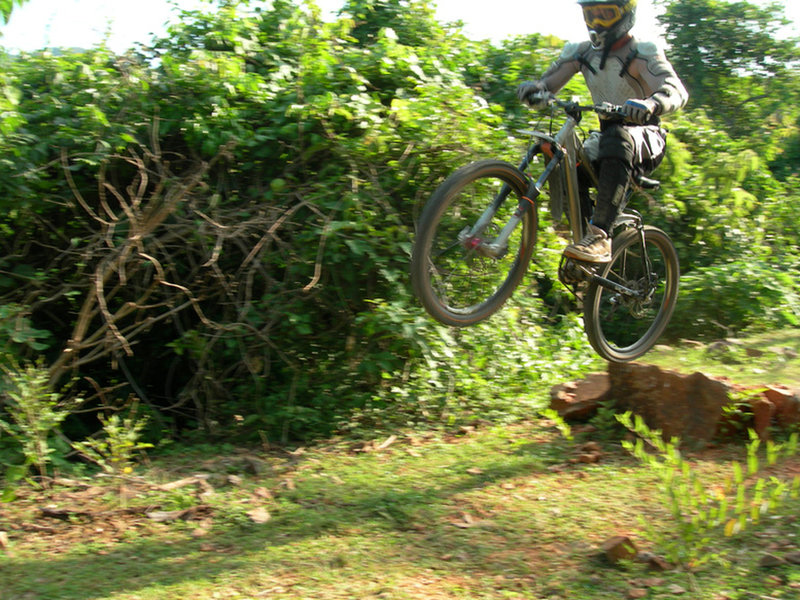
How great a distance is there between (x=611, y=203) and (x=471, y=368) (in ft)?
5.97

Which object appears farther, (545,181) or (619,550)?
(545,181)

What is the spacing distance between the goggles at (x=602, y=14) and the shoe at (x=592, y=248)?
1.10m

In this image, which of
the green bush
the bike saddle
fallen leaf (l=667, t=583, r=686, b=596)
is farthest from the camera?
the green bush

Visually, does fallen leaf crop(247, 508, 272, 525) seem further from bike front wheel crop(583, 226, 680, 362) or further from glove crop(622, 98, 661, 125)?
glove crop(622, 98, 661, 125)

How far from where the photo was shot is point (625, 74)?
14.9 feet

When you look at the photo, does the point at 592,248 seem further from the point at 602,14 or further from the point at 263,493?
the point at 263,493

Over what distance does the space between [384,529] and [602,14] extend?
292 cm

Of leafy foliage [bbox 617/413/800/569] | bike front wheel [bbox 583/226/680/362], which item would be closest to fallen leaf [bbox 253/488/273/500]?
leafy foliage [bbox 617/413/800/569]

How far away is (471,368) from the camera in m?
5.80

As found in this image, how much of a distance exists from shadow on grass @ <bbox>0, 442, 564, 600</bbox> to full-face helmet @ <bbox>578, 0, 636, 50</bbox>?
2.40 m

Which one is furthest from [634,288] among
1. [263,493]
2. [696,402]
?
[263,493]

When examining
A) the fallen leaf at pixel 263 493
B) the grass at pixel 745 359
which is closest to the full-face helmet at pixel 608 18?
the grass at pixel 745 359

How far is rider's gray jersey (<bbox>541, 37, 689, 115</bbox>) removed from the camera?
4.33 metres

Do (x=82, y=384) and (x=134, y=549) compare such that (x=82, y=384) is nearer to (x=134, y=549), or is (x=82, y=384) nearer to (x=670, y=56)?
(x=134, y=549)
